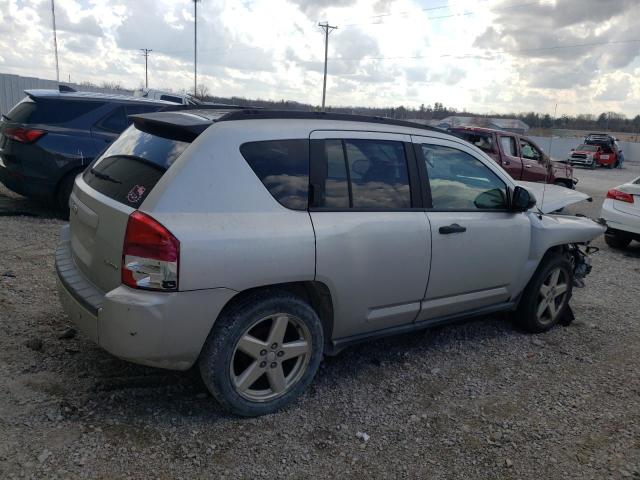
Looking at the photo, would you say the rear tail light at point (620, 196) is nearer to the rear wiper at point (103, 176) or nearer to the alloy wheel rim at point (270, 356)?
the alloy wheel rim at point (270, 356)

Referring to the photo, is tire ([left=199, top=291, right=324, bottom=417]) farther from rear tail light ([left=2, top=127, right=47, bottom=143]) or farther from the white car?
the white car

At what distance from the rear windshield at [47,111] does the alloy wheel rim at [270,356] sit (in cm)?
573

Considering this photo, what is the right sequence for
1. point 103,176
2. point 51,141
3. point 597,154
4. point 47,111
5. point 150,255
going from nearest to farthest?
point 150,255, point 103,176, point 51,141, point 47,111, point 597,154

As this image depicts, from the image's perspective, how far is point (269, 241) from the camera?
119 inches

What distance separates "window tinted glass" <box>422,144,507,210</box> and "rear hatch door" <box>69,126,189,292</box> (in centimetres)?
186

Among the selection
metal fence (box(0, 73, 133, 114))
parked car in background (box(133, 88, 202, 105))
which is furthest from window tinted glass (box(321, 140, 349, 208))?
metal fence (box(0, 73, 133, 114))

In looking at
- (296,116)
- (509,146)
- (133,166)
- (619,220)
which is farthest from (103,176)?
(509,146)

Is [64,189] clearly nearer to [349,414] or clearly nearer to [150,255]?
[150,255]

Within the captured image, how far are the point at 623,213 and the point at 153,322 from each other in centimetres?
852

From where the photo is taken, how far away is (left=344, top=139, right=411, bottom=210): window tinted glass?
3.54 m

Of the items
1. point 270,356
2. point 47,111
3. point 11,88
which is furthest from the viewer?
point 11,88

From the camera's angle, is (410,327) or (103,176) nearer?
(103,176)

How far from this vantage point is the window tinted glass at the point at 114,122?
7.74 m

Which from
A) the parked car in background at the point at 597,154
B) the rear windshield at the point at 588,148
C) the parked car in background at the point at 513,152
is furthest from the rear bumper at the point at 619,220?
the rear windshield at the point at 588,148
